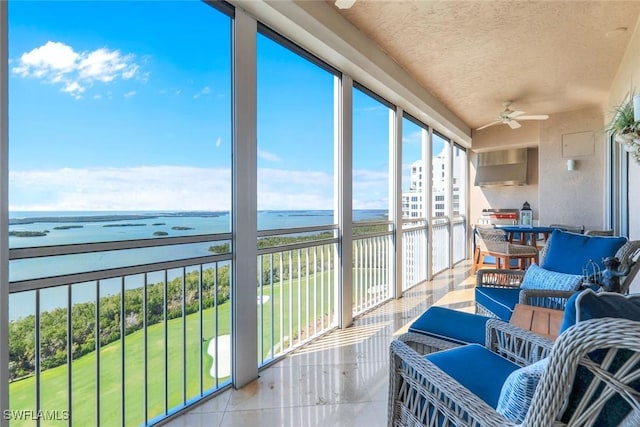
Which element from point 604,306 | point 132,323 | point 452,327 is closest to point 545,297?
point 452,327

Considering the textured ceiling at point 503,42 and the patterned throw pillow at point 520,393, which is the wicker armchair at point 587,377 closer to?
the patterned throw pillow at point 520,393

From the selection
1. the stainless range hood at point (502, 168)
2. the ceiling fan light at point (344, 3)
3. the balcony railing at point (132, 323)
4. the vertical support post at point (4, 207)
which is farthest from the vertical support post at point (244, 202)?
the stainless range hood at point (502, 168)

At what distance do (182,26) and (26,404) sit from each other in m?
2.09

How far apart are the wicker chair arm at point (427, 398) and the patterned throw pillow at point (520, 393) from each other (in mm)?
40

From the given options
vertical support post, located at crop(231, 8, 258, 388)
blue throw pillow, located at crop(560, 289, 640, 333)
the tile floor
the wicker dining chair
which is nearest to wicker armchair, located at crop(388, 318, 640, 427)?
blue throw pillow, located at crop(560, 289, 640, 333)

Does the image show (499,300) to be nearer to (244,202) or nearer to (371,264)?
(371,264)

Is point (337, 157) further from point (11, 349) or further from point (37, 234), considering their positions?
point (11, 349)

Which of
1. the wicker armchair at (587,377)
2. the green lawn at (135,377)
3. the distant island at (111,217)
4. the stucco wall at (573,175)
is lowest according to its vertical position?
the green lawn at (135,377)

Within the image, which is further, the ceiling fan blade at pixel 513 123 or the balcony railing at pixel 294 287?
the ceiling fan blade at pixel 513 123

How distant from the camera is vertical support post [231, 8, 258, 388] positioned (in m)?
2.06

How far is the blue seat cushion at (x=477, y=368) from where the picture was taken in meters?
1.16

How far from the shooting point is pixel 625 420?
0.59 meters

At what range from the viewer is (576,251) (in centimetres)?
220

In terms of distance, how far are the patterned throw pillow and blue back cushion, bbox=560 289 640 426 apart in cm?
15
